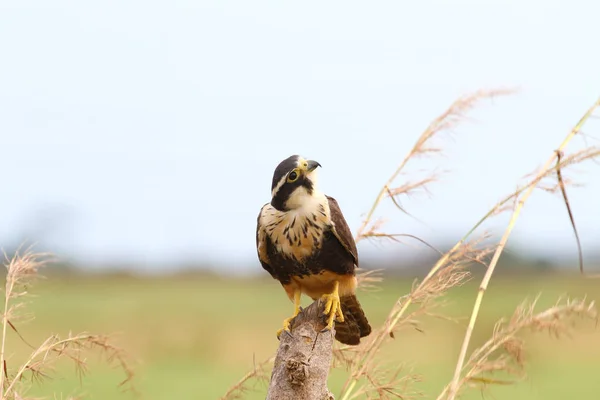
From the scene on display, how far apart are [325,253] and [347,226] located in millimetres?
215

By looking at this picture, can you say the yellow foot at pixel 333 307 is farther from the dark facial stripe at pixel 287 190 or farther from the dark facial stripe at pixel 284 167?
the dark facial stripe at pixel 284 167

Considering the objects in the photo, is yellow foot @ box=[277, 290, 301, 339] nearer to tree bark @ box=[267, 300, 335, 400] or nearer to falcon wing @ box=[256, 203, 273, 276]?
tree bark @ box=[267, 300, 335, 400]

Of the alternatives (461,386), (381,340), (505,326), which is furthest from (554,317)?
(381,340)

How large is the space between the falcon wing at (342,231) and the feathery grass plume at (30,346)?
1191 mm

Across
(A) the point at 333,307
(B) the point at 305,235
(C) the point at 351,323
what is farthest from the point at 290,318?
(C) the point at 351,323

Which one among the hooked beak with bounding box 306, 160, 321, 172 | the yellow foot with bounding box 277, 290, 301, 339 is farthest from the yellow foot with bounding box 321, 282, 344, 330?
the hooked beak with bounding box 306, 160, 321, 172

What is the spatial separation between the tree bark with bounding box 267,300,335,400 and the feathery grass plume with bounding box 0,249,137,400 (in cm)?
88

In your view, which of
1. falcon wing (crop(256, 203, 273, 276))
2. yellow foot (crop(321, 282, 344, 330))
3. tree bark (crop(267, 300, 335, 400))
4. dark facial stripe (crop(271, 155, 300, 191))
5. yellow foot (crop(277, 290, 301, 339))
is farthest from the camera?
falcon wing (crop(256, 203, 273, 276))

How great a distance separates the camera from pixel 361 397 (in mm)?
3791

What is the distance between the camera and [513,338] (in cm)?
351

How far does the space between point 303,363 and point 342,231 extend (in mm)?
926

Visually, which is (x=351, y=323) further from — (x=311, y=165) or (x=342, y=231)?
(x=311, y=165)

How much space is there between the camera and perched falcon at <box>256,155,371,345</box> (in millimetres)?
3824

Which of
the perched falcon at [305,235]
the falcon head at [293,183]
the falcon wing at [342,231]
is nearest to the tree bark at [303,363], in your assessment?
the perched falcon at [305,235]
